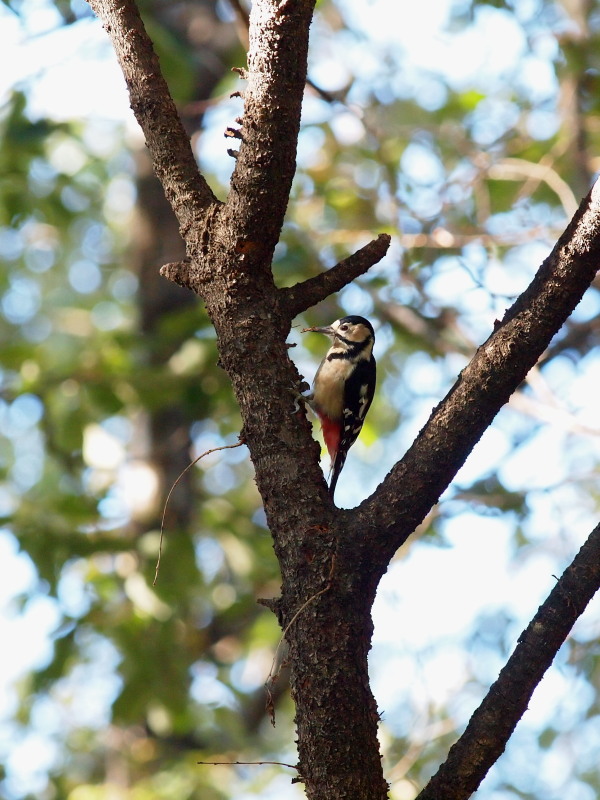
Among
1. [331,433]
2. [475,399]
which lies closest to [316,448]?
[475,399]

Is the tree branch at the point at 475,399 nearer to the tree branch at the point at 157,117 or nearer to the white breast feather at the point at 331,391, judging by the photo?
the tree branch at the point at 157,117

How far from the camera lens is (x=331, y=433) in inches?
207

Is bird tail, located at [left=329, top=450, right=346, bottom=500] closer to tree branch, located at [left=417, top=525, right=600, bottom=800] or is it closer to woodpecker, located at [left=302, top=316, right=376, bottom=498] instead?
woodpecker, located at [left=302, top=316, right=376, bottom=498]

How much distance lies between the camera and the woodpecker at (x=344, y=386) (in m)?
5.17

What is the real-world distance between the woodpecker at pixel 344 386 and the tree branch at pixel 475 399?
2.59 m

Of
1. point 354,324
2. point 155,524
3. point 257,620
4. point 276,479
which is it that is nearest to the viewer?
point 276,479

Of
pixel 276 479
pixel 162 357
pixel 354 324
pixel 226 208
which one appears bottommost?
pixel 276 479

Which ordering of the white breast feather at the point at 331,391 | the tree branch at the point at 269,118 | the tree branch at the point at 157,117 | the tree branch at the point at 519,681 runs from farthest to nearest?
1. the white breast feather at the point at 331,391
2. the tree branch at the point at 157,117
3. the tree branch at the point at 269,118
4. the tree branch at the point at 519,681

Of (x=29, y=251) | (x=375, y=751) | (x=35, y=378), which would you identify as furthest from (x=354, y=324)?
(x=29, y=251)

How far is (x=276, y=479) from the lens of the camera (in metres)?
2.44

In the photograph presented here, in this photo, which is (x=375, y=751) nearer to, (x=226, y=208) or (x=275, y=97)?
(x=226, y=208)

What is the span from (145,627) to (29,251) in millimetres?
8249

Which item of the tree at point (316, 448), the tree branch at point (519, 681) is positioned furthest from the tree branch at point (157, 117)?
the tree branch at point (519, 681)

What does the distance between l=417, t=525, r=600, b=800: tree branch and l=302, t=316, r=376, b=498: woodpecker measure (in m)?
2.79
